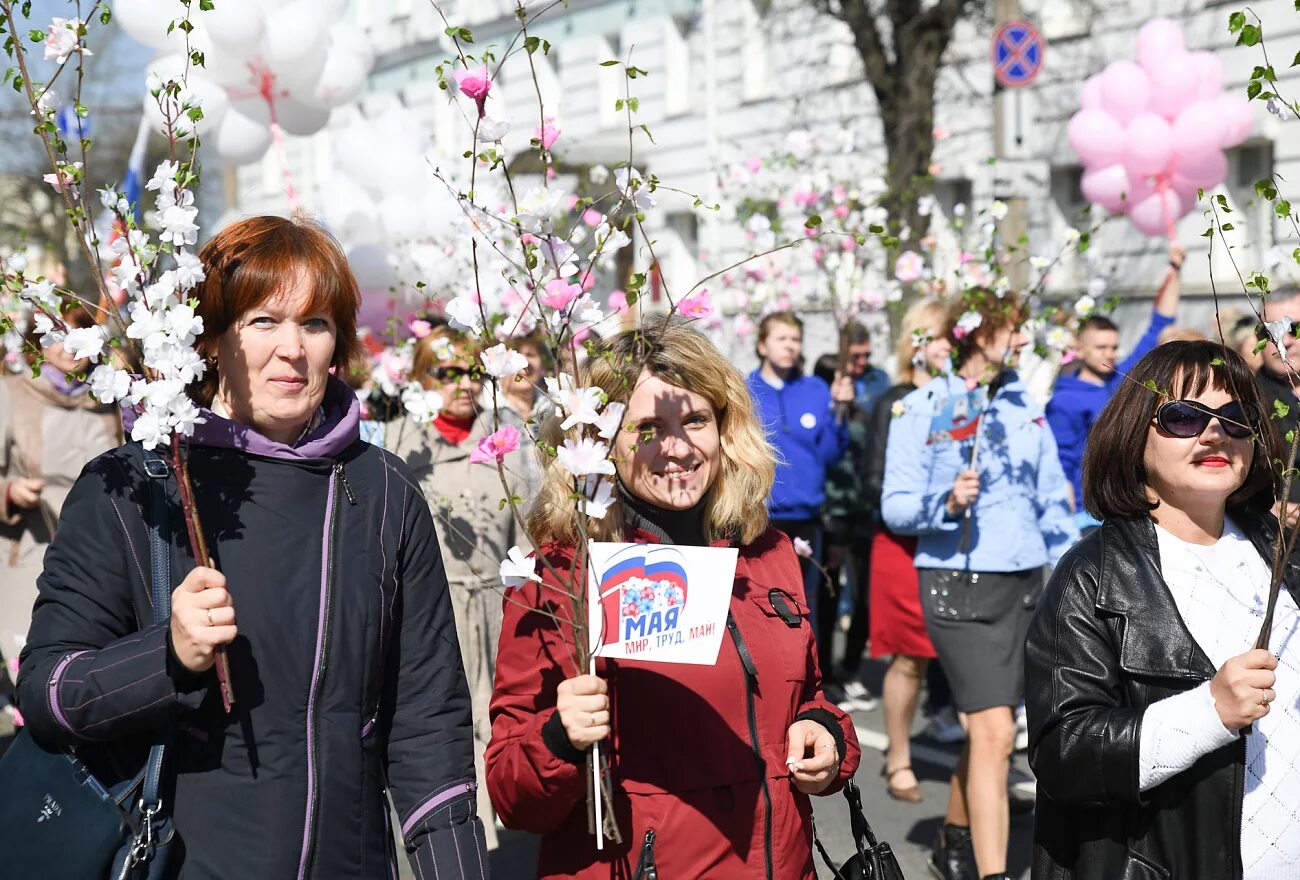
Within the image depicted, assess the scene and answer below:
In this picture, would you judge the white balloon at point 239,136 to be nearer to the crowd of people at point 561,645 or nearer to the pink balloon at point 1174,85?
the crowd of people at point 561,645

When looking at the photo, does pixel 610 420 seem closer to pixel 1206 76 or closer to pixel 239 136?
pixel 239 136

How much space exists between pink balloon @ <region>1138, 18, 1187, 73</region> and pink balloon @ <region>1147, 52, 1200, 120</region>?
48mm

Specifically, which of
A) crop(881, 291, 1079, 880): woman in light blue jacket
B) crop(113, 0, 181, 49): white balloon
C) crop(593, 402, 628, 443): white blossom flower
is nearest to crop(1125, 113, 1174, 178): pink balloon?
crop(881, 291, 1079, 880): woman in light blue jacket

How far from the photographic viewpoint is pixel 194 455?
2.59 metres

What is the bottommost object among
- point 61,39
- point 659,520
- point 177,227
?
point 659,520

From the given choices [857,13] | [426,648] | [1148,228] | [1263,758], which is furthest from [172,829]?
[857,13]

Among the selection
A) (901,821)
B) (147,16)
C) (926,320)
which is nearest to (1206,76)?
(926,320)

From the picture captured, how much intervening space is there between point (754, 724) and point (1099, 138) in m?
6.73

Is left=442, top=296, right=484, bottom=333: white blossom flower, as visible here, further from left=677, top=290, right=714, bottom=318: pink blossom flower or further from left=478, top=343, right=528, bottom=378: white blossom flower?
left=677, top=290, right=714, bottom=318: pink blossom flower

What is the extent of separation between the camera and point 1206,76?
8773 millimetres

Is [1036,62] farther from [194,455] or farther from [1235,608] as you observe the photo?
[194,455]

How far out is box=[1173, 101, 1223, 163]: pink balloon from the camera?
8.47 metres

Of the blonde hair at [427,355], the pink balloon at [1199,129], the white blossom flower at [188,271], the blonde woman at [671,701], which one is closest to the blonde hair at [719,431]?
the blonde woman at [671,701]

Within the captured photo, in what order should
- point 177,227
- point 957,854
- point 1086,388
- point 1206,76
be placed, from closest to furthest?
point 177,227
point 957,854
point 1086,388
point 1206,76
